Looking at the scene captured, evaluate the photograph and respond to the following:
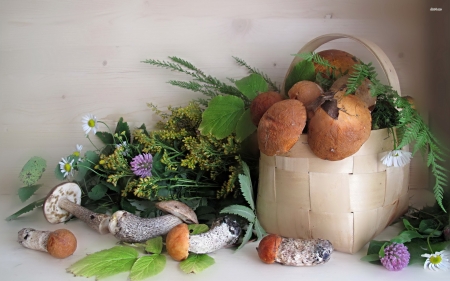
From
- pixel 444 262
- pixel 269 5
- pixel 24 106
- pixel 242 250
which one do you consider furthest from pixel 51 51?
pixel 444 262

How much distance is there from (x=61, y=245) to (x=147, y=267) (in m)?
0.15

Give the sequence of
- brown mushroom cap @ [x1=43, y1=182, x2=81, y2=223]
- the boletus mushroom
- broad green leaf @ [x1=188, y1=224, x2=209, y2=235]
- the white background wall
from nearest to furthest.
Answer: the boletus mushroom < broad green leaf @ [x1=188, y1=224, x2=209, y2=235] < brown mushroom cap @ [x1=43, y1=182, x2=81, y2=223] < the white background wall

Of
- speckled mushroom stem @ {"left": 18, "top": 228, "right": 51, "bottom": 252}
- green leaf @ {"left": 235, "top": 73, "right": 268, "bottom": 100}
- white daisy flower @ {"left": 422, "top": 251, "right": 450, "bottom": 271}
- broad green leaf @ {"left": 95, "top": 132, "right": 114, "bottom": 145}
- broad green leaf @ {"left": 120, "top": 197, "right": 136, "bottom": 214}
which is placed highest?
green leaf @ {"left": 235, "top": 73, "right": 268, "bottom": 100}

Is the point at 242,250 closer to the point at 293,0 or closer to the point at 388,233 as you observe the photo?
the point at 388,233

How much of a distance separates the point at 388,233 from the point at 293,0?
0.50 meters

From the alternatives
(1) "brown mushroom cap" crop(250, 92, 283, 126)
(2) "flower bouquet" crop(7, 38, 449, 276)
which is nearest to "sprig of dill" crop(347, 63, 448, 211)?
(2) "flower bouquet" crop(7, 38, 449, 276)

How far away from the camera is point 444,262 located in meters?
0.57

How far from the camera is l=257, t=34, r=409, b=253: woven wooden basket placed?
0.60 meters

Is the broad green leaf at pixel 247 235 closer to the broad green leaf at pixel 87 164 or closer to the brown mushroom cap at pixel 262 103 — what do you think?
the brown mushroom cap at pixel 262 103

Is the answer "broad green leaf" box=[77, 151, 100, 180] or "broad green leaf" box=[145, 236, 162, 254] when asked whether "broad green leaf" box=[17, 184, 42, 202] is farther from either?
"broad green leaf" box=[145, 236, 162, 254]

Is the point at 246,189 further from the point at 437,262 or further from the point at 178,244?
the point at 437,262

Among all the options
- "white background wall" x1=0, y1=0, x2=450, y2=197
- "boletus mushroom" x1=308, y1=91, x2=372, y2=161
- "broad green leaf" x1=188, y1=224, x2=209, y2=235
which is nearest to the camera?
"boletus mushroom" x1=308, y1=91, x2=372, y2=161

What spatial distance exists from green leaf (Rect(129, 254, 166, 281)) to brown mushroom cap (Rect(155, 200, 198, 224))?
0.09 meters

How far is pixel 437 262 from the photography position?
57cm
